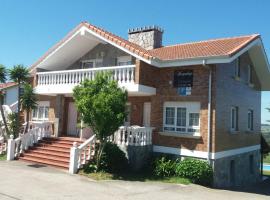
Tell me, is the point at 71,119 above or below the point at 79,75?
below

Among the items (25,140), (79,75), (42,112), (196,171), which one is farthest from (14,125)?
(196,171)

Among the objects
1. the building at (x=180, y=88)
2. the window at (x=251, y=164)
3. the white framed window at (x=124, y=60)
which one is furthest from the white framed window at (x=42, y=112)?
the window at (x=251, y=164)

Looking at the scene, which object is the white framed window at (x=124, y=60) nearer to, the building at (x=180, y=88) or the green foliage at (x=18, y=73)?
the building at (x=180, y=88)

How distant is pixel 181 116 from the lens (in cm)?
1747

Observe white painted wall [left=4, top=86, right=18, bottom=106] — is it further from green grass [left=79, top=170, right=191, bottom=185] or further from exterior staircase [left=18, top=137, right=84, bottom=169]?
green grass [left=79, top=170, right=191, bottom=185]

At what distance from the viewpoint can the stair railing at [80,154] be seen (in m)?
15.0

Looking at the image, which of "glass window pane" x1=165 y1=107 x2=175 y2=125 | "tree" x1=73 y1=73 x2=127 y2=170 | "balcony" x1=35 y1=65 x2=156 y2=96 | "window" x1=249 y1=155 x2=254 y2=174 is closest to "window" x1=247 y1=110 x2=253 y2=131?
"window" x1=249 y1=155 x2=254 y2=174

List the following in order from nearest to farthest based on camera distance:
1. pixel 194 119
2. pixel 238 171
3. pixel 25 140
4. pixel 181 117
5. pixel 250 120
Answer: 1. pixel 194 119
2. pixel 181 117
3. pixel 25 140
4. pixel 238 171
5. pixel 250 120

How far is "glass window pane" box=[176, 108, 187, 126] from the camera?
57.0ft

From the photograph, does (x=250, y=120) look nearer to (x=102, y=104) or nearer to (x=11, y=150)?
(x=102, y=104)

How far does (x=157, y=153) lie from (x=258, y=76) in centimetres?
1094

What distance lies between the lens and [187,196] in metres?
12.6

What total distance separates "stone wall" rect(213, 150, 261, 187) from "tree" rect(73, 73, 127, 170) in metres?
5.43

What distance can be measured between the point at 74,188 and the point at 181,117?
7302 millimetres
